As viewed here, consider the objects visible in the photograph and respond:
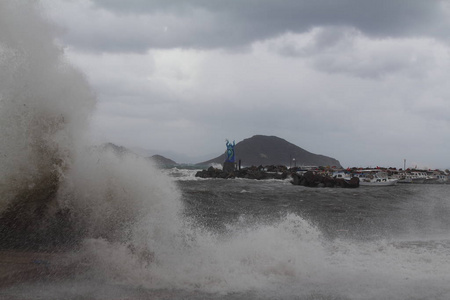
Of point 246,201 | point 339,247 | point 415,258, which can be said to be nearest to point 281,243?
point 339,247

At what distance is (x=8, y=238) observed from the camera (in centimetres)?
728

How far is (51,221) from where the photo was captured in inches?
300

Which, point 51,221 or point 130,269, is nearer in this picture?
point 130,269

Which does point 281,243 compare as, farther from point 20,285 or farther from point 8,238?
point 8,238

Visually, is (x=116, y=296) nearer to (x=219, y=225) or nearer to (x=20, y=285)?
(x=20, y=285)

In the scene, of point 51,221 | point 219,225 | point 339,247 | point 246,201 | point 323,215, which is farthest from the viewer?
point 246,201

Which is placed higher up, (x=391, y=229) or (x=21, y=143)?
(x=21, y=143)

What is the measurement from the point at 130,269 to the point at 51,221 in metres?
2.56

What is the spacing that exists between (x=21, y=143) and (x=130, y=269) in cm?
304

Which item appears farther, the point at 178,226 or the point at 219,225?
the point at 219,225

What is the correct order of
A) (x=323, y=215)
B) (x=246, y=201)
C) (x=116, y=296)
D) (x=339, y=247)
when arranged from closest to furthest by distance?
(x=116, y=296) → (x=339, y=247) → (x=323, y=215) → (x=246, y=201)

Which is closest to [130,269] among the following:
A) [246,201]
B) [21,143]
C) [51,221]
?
[51,221]

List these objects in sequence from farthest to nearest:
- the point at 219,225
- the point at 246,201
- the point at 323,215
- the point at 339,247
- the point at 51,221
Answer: the point at 246,201 < the point at 323,215 < the point at 219,225 < the point at 339,247 < the point at 51,221

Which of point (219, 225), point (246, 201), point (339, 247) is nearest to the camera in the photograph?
point (339, 247)
